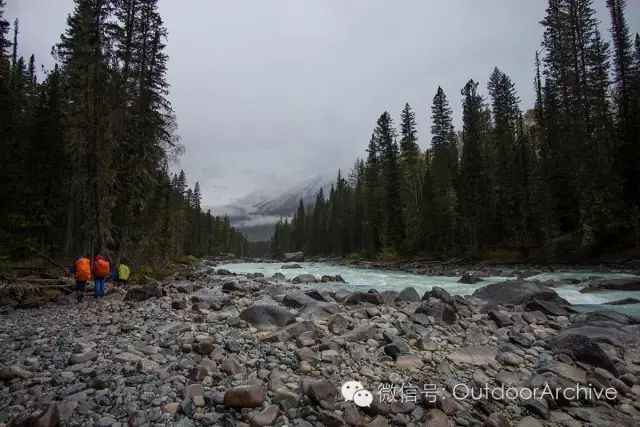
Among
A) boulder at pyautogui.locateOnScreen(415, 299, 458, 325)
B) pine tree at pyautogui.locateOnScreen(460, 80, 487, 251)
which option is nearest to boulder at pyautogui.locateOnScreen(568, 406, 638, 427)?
boulder at pyautogui.locateOnScreen(415, 299, 458, 325)

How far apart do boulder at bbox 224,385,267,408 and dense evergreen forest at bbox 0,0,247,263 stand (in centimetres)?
829

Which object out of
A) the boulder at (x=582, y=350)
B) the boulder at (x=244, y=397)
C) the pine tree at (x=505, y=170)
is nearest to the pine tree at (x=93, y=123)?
the boulder at (x=244, y=397)

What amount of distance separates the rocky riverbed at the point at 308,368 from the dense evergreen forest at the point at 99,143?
5.32m

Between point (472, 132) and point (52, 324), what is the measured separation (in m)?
40.8

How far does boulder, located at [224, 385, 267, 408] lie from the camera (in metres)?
3.97

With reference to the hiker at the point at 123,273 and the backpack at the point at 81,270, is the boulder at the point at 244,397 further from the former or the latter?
the hiker at the point at 123,273

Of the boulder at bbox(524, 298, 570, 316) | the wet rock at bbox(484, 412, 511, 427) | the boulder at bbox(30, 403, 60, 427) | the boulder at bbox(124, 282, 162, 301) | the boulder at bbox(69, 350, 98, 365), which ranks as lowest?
the wet rock at bbox(484, 412, 511, 427)

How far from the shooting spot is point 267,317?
7.25 metres

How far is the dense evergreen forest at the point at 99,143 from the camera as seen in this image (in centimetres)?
1491

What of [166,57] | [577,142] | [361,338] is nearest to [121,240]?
[166,57]

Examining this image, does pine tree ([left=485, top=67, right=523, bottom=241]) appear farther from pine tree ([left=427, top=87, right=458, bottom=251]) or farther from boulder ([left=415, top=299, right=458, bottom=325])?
boulder ([left=415, top=299, right=458, bottom=325])

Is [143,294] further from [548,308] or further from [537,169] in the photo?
[537,169]

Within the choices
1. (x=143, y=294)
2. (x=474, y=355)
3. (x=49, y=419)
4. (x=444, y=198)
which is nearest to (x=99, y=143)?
(x=143, y=294)

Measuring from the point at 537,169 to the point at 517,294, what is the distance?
2677 centimetres
